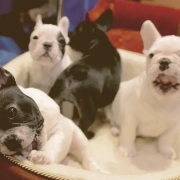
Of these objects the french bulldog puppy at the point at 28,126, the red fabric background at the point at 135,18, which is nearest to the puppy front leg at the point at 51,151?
the french bulldog puppy at the point at 28,126

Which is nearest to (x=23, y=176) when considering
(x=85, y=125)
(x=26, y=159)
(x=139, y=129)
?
(x=26, y=159)

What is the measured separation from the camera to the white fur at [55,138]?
1.12 metres

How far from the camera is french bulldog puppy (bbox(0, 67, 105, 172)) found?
3.26 feet

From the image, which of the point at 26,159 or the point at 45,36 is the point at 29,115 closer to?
the point at 26,159

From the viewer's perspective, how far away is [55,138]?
48.1 inches

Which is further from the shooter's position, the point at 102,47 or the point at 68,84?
the point at 102,47

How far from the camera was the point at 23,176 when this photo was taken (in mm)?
1015

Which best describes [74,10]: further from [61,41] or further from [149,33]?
[149,33]

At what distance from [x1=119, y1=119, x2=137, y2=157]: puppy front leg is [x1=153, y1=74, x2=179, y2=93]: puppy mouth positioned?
0.80 feet

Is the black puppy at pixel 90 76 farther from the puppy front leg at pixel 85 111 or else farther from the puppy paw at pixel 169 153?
the puppy paw at pixel 169 153

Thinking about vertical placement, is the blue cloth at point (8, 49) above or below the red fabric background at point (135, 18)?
below

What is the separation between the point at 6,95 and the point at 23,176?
0.24 metres

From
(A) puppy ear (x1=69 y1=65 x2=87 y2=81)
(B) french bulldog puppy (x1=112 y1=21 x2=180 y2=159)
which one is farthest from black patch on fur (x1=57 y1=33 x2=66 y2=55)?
(B) french bulldog puppy (x1=112 y1=21 x2=180 y2=159)

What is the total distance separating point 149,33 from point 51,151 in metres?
0.59
